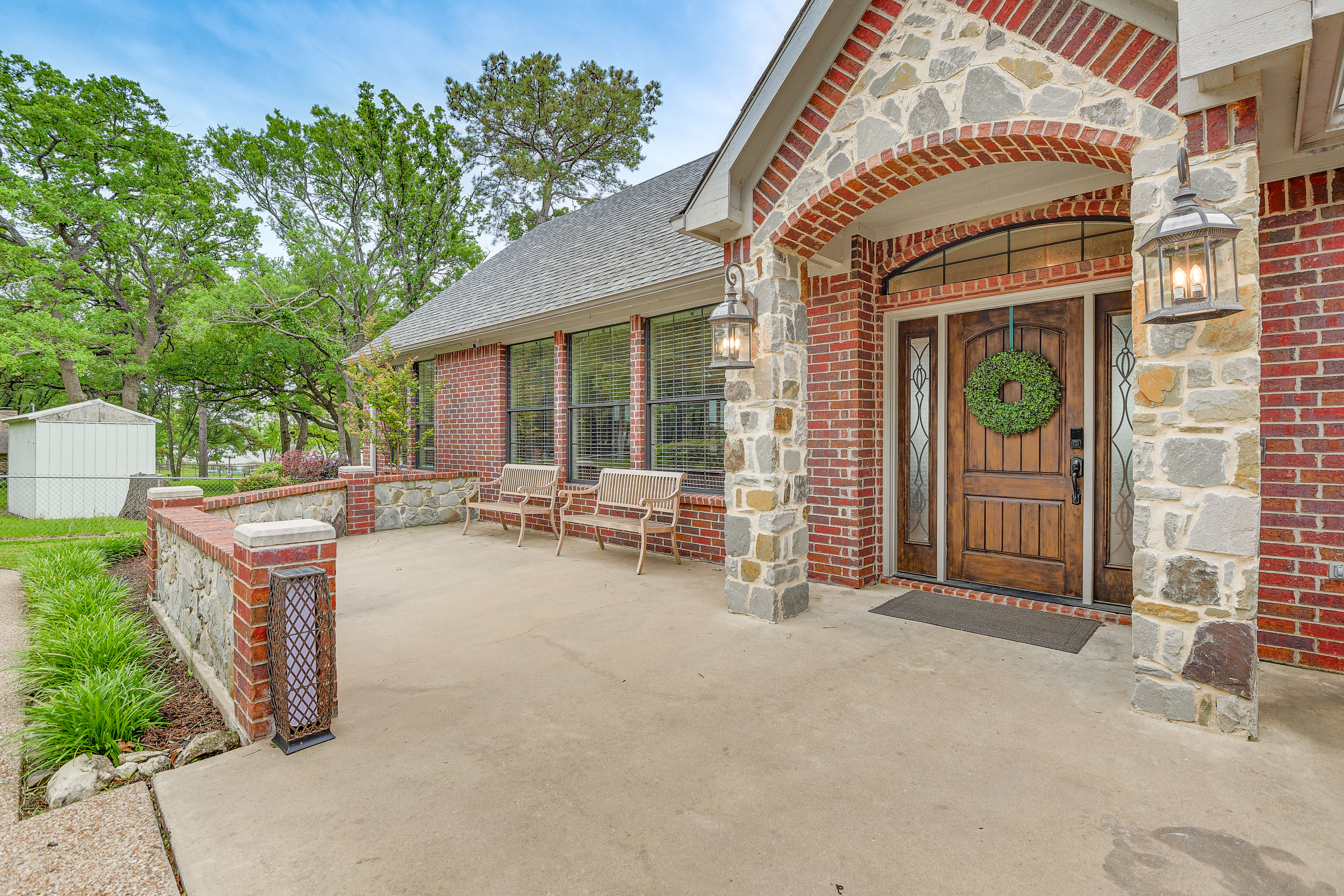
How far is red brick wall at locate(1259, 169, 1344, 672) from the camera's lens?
3250 millimetres

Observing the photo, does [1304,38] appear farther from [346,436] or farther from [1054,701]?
[346,436]

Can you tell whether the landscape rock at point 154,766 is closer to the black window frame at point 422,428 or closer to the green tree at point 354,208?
the black window frame at point 422,428

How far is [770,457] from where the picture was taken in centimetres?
421

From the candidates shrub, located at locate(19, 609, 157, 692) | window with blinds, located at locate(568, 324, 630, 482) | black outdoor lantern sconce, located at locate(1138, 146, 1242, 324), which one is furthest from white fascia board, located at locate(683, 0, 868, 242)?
shrub, located at locate(19, 609, 157, 692)

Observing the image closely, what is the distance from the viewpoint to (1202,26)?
2.48 metres

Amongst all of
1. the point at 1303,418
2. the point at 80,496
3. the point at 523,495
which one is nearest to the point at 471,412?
the point at 523,495

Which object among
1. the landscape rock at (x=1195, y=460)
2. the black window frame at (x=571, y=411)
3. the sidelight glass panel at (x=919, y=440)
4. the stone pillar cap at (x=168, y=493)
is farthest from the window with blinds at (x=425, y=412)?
the landscape rock at (x=1195, y=460)

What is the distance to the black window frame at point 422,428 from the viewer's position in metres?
10.6

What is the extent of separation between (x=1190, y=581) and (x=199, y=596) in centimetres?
515

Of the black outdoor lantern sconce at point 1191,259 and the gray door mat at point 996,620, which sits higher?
the black outdoor lantern sconce at point 1191,259

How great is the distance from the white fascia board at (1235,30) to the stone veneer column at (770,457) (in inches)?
90.4

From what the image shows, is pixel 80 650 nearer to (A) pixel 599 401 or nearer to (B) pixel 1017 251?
(A) pixel 599 401

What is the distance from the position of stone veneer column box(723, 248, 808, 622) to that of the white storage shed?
11974mm

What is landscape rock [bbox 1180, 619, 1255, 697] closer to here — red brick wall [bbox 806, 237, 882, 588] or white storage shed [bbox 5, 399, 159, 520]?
red brick wall [bbox 806, 237, 882, 588]
